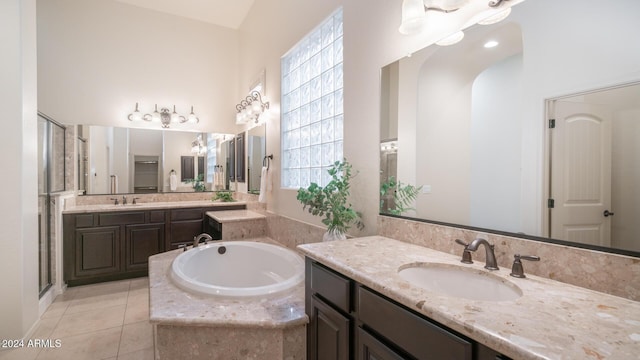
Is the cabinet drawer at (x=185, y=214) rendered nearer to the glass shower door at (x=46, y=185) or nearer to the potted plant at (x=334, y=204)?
the glass shower door at (x=46, y=185)

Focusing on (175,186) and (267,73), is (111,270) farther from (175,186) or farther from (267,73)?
(267,73)

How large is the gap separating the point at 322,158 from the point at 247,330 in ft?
4.95

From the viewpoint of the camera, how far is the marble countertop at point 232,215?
336 centimetres

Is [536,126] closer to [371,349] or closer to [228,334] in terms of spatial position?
[371,349]

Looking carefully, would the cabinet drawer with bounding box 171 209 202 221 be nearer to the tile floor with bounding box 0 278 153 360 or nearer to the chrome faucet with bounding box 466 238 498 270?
the tile floor with bounding box 0 278 153 360

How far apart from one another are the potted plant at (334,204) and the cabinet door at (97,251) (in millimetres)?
2831

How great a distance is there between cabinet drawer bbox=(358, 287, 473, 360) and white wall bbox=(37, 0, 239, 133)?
14.0 feet

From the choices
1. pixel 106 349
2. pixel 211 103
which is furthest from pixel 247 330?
pixel 211 103

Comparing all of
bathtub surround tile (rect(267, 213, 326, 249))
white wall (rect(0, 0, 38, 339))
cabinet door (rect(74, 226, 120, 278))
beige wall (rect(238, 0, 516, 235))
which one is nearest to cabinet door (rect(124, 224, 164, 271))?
cabinet door (rect(74, 226, 120, 278))

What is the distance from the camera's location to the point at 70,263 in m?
3.24

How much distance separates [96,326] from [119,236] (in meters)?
1.27

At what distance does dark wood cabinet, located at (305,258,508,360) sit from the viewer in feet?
2.51

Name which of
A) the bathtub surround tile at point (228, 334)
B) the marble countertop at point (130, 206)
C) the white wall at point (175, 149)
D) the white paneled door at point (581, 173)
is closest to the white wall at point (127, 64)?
the white wall at point (175, 149)

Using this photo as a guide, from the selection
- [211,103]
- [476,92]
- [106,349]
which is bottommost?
[106,349]
